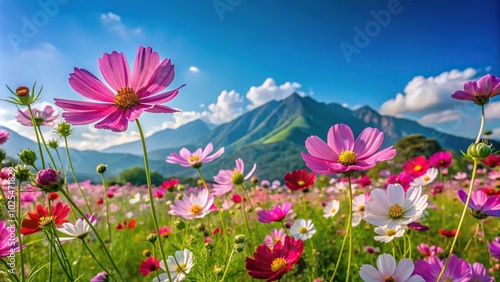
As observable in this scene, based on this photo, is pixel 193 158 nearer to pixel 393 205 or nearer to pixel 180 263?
pixel 180 263

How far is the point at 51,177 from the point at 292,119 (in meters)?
123

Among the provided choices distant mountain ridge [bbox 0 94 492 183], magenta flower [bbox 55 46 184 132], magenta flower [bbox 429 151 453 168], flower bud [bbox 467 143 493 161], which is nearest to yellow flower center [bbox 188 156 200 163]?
magenta flower [bbox 55 46 184 132]

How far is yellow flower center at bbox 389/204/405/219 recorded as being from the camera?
29.3 inches

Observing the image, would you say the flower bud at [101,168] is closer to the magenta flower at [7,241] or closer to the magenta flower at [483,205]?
the magenta flower at [7,241]

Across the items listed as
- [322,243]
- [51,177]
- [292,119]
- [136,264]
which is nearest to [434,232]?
[322,243]

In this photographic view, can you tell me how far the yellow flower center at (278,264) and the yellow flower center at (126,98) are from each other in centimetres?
46

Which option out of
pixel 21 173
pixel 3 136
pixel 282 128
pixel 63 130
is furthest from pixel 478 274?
pixel 282 128

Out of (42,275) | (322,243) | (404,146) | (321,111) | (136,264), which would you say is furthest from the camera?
(321,111)

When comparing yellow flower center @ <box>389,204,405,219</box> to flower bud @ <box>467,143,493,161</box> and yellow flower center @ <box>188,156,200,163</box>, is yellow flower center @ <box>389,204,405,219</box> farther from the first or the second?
yellow flower center @ <box>188,156,200,163</box>

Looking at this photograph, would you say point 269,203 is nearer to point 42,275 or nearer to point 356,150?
point 42,275

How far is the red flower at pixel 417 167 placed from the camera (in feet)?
4.63

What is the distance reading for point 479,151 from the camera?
594 mm

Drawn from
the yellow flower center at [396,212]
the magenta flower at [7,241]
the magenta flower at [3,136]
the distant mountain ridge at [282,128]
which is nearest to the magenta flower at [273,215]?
the yellow flower center at [396,212]

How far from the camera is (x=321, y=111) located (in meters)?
131
